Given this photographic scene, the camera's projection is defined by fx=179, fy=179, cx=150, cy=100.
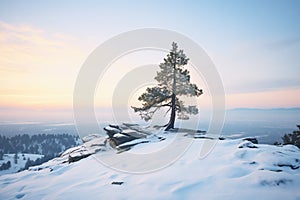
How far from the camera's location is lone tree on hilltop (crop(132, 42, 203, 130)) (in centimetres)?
2159

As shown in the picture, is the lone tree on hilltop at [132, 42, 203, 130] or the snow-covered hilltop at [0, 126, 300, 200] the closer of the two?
the snow-covered hilltop at [0, 126, 300, 200]

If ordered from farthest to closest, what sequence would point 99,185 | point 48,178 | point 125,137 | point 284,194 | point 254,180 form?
point 125,137, point 48,178, point 99,185, point 254,180, point 284,194

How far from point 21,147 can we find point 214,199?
240653mm

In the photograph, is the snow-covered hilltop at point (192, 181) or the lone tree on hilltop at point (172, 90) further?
the lone tree on hilltop at point (172, 90)

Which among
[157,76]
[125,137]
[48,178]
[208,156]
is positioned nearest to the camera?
[208,156]

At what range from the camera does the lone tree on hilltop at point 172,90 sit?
2159 cm

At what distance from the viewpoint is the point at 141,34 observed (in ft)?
67.0

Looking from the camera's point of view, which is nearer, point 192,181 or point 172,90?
point 192,181

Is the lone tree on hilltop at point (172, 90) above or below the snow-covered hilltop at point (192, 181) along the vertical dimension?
above

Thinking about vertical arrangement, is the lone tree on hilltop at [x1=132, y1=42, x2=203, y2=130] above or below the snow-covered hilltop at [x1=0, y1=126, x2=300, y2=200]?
above

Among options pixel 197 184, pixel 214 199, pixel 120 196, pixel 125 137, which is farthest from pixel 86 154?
pixel 214 199

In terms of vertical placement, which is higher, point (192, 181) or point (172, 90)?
point (172, 90)

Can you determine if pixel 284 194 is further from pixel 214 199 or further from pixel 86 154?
pixel 86 154

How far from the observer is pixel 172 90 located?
22297 mm
